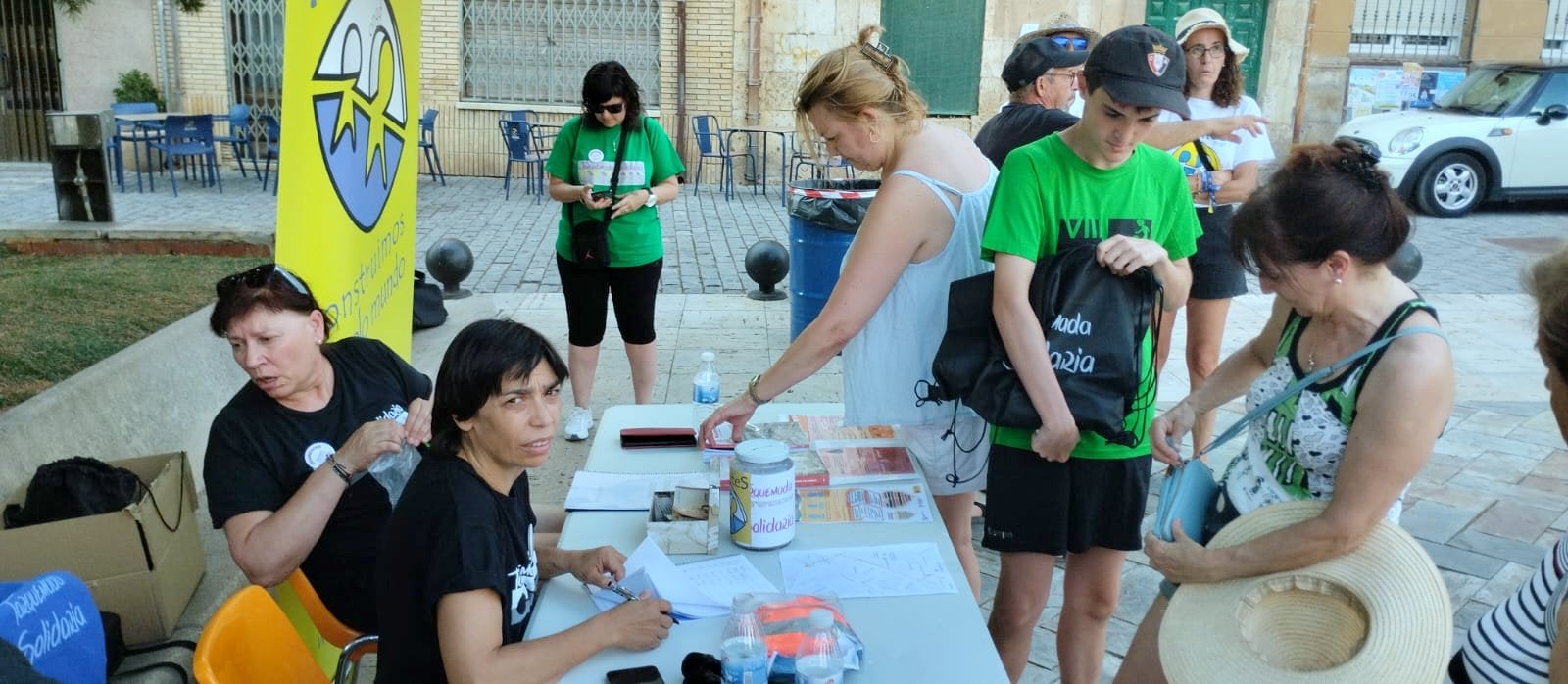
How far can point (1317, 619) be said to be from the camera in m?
2.00

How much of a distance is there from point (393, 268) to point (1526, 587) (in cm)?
323

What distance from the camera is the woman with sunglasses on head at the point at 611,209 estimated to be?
4.82 meters

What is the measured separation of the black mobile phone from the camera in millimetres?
1851

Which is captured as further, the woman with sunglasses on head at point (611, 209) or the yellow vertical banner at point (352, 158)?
the woman with sunglasses on head at point (611, 209)

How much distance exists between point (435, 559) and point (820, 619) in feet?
2.11

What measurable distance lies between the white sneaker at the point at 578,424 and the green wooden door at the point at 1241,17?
1264cm

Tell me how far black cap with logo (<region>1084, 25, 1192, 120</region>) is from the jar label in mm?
1054

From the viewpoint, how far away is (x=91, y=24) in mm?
13898

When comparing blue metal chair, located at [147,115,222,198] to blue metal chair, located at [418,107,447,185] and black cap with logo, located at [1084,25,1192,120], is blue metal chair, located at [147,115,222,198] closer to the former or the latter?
blue metal chair, located at [418,107,447,185]

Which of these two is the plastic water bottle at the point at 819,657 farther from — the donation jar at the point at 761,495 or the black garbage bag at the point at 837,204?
the black garbage bag at the point at 837,204

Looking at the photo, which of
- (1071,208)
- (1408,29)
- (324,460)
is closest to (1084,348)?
(1071,208)

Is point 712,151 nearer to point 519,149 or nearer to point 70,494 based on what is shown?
point 519,149

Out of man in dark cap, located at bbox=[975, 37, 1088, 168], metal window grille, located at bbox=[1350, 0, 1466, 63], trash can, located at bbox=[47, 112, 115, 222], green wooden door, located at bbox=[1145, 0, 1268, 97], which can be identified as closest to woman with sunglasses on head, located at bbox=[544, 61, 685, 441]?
man in dark cap, located at bbox=[975, 37, 1088, 168]

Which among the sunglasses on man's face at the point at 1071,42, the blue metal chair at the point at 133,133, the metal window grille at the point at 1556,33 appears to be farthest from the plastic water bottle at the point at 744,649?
the metal window grille at the point at 1556,33
